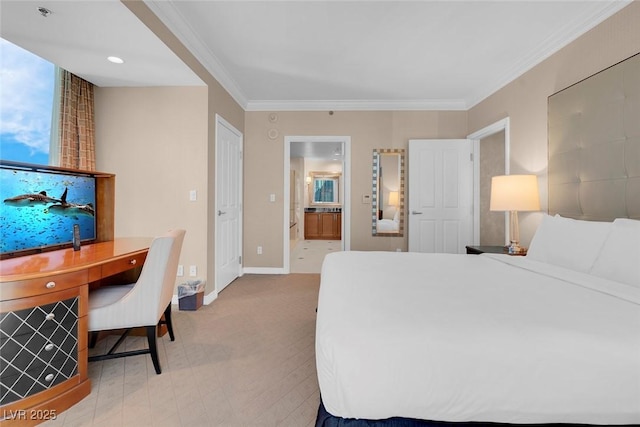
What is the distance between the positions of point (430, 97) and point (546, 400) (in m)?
3.92

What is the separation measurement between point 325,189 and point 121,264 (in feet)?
25.0

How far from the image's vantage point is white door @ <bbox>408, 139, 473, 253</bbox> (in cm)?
398

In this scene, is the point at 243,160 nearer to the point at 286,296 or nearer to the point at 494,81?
the point at 286,296

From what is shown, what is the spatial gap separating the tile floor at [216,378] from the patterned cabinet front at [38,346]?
218mm

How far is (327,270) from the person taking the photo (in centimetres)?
187

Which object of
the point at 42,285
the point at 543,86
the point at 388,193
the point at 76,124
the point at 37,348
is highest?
the point at 543,86

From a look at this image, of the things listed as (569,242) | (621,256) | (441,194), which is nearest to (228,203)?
(441,194)

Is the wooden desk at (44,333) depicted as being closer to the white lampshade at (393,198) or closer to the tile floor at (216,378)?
the tile floor at (216,378)

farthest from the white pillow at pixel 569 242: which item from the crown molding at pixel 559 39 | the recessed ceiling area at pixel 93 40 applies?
the recessed ceiling area at pixel 93 40

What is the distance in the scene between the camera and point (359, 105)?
416 centimetres

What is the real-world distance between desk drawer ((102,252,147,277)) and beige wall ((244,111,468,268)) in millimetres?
2353

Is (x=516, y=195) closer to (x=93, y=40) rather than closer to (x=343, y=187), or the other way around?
(x=343, y=187)

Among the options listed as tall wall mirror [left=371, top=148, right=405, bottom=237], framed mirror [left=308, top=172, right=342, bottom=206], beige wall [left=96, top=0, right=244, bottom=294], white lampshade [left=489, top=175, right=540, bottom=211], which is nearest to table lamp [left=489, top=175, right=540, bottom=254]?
white lampshade [left=489, top=175, right=540, bottom=211]

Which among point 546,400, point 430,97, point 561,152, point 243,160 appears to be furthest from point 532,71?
point 243,160
